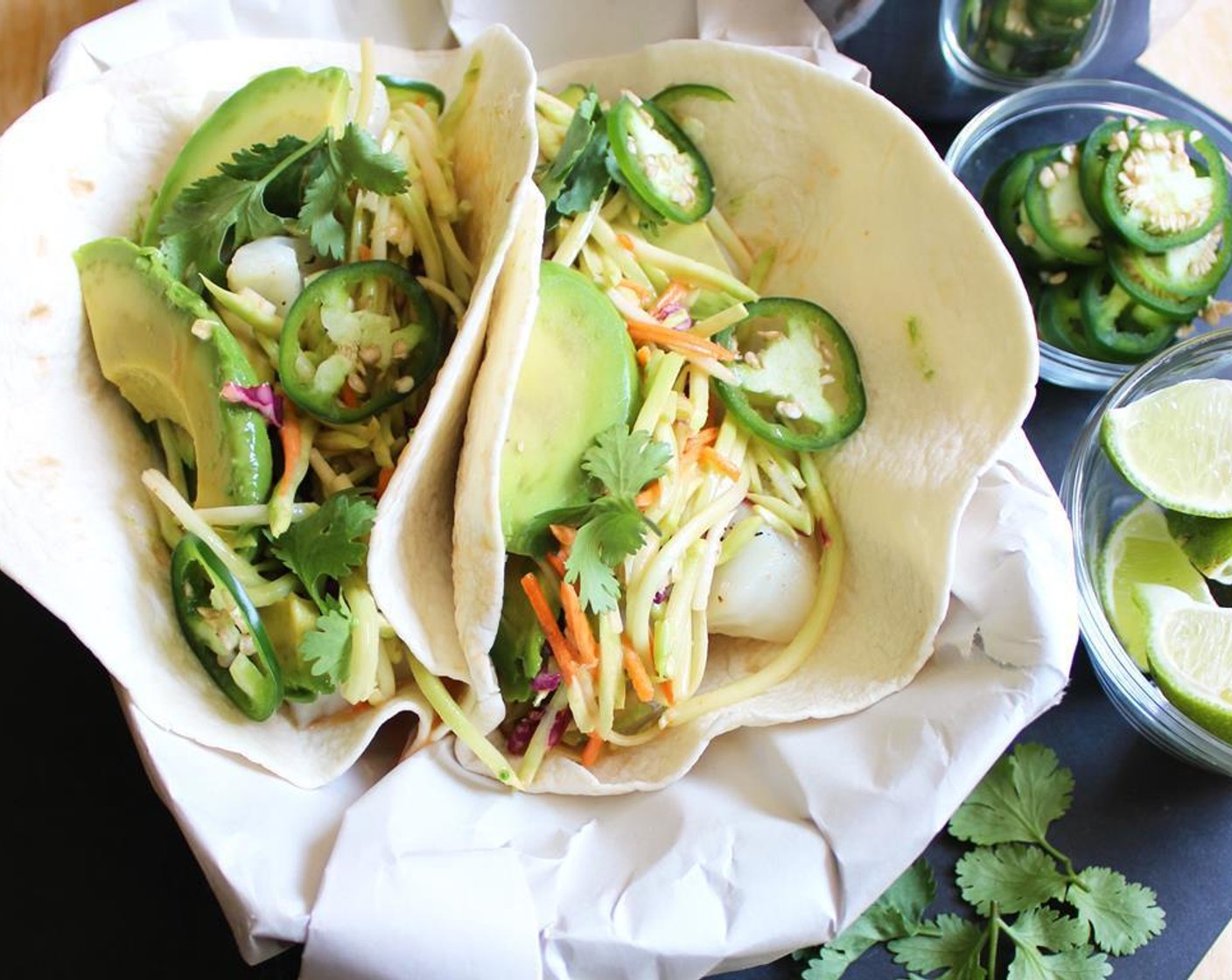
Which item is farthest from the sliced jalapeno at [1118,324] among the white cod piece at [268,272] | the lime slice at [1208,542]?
the white cod piece at [268,272]

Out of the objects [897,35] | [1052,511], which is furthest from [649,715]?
[897,35]

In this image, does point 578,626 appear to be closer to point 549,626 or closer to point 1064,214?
point 549,626

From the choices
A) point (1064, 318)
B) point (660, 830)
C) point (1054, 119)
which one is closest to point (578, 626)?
point (660, 830)

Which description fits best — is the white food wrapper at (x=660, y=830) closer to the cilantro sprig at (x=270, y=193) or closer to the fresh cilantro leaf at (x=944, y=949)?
the fresh cilantro leaf at (x=944, y=949)

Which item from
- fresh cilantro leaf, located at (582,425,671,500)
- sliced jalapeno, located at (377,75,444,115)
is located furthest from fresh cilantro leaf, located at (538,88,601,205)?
fresh cilantro leaf, located at (582,425,671,500)

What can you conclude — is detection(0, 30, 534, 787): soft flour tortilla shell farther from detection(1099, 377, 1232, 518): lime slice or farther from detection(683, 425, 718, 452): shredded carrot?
detection(1099, 377, 1232, 518): lime slice

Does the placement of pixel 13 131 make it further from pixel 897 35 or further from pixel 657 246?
pixel 897 35
